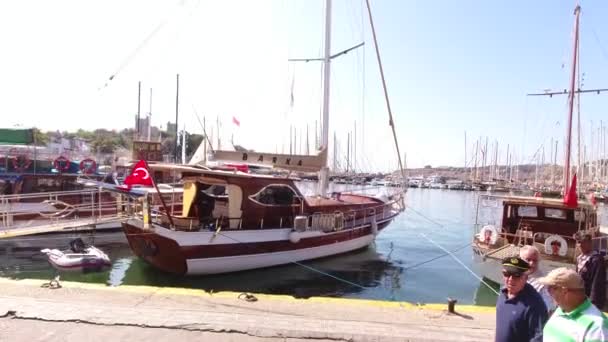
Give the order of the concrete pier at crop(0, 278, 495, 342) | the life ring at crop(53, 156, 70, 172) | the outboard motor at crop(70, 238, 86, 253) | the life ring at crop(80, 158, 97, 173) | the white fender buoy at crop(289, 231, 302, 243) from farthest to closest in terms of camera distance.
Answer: the life ring at crop(80, 158, 97, 173), the life ring at crop(53, 156, 70, 172), the white fender buoy at crop(289, 231, 302, 243), the outboard motor at crop(70, 238, 86, 253), the concrete pier at crop(0, 278, 495, 342)

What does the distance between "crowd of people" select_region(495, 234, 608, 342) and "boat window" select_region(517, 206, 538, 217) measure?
37.5 feet

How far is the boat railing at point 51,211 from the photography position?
1484 centimetres

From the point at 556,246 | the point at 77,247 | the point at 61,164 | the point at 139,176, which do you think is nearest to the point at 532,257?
the point at 556,246

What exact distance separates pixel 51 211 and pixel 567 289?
1984 cm

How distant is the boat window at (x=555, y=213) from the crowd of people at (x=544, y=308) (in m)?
11.5

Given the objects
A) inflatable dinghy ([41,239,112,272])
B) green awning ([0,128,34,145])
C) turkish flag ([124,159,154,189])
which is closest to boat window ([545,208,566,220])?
turkish flag ([124,159,154,189])

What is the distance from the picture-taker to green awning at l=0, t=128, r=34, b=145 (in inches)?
891

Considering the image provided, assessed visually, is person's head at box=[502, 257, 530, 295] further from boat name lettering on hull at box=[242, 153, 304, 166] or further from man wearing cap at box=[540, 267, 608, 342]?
boat name lettering on hull at box=[242, 153, 304, 166]

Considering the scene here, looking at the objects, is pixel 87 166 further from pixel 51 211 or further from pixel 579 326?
pixel 579 326

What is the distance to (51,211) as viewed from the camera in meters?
Answer: 18.4

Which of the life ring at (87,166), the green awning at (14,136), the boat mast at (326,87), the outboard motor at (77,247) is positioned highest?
the boat mast at (326,87)

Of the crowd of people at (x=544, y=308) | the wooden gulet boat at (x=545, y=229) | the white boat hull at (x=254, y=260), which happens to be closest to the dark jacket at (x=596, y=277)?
the crowd of people at (x=544, y=308)

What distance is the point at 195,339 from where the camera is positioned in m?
5.39

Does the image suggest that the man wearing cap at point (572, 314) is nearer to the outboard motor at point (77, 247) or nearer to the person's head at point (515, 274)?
the person's head at point (515, 274)
